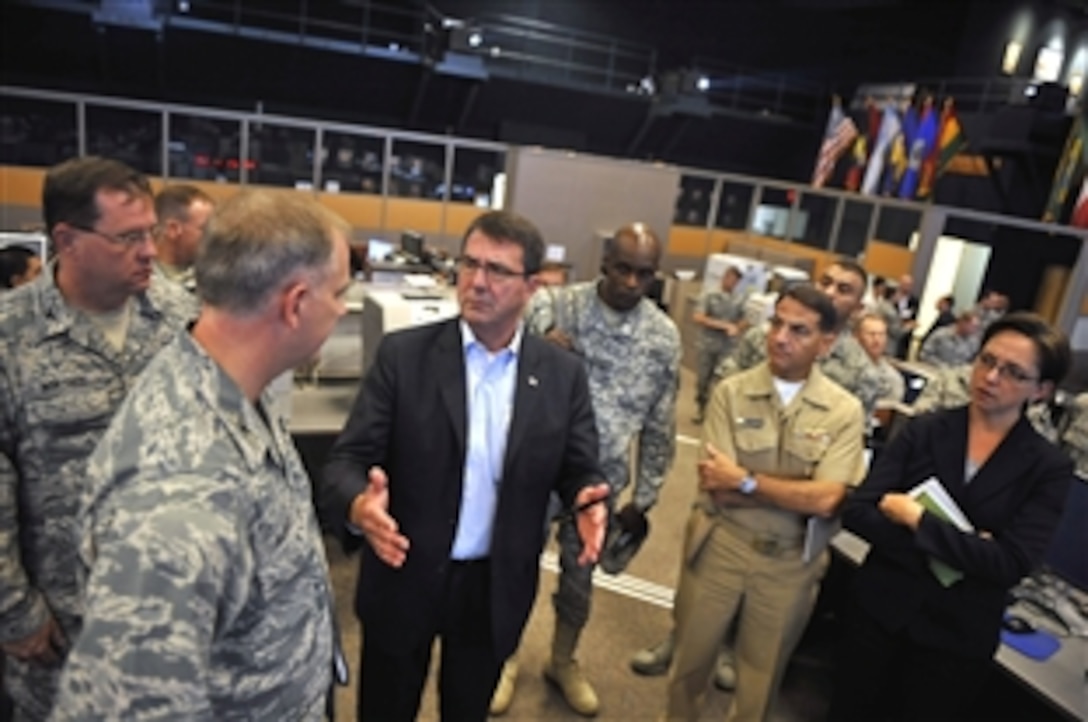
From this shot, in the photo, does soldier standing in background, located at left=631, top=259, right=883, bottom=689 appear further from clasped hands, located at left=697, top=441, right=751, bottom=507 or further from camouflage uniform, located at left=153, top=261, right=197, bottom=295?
camouflage uniform, located at left=153, top=261, right=197, bottom=295

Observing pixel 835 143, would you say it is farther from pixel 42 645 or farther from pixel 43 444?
pixel 42 645

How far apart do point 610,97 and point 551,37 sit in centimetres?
148

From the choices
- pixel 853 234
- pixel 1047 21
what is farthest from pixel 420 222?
pixel 1047 21

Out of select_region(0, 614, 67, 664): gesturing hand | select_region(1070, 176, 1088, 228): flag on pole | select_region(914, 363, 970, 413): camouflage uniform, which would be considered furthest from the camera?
select_region(1070, 176, 1088, 228): flag on pole

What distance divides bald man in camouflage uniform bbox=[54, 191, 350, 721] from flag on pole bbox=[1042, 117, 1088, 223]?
456 inches

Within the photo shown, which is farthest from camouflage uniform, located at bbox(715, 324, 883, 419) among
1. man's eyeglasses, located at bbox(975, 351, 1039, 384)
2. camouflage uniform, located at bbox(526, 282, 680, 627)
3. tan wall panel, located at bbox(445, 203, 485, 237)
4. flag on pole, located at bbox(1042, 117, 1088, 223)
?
flag on pole, located at bbox(1042, 117, 1088, 223)

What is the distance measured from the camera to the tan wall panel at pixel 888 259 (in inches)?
351

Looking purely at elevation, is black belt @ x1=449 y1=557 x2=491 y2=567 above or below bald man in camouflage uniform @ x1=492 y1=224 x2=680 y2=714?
below

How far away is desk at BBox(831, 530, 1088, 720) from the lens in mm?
1972

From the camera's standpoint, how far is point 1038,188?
1082 centimetres

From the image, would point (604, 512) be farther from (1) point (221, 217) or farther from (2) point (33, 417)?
(2) point (33, 417)

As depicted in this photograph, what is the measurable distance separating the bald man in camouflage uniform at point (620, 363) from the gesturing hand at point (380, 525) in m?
1.12

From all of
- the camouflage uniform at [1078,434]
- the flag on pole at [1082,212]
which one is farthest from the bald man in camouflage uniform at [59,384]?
the flag on pole at [1082,212]

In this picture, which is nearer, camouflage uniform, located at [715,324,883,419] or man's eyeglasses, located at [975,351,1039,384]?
man's eyeglasses, located at [975,351,1039,384]
